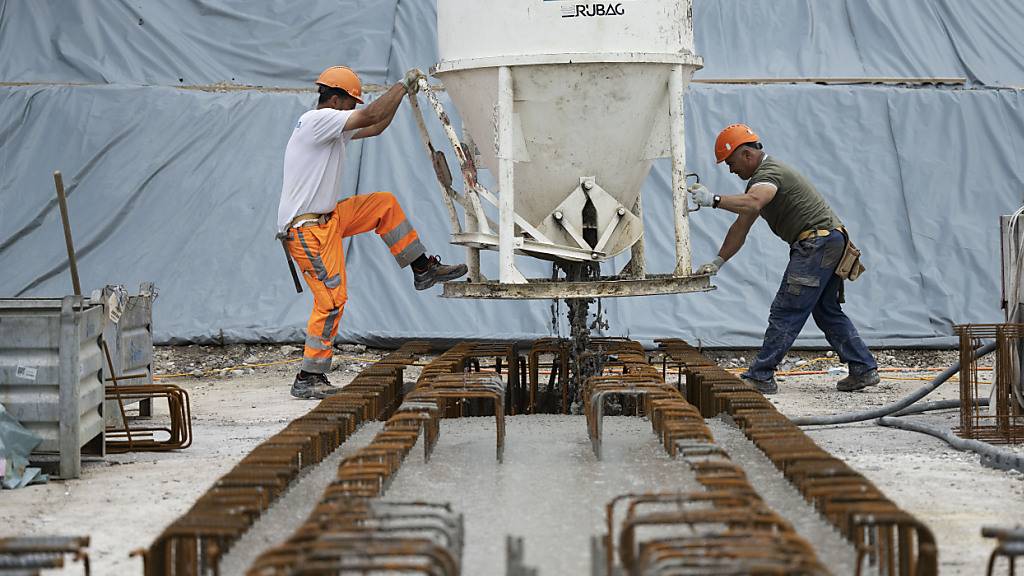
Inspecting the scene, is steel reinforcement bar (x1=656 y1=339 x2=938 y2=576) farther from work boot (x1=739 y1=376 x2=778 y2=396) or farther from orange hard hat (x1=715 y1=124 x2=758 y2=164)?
orange hard hat (x1=715 y1=124 x2=758 y2=164)

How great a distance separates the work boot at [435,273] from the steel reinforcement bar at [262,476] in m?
0.66

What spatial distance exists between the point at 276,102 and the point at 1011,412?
24.0ft

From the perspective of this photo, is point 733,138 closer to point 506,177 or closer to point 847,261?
point 847,261

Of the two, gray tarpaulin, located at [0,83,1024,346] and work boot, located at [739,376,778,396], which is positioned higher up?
gray tarpaulin, located at [0,83,1024,346]

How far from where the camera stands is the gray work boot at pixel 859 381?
9406 millimetres

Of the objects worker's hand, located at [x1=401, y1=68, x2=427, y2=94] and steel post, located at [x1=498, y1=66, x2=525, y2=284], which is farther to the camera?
worker's hand, located at [x1=401, y1=68, x2=427, y2=94]

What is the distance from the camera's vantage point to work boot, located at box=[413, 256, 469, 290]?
8906 mm

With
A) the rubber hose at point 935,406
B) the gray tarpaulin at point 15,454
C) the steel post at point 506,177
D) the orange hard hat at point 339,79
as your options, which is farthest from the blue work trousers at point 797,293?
the gray tarpaulin at point 15,454

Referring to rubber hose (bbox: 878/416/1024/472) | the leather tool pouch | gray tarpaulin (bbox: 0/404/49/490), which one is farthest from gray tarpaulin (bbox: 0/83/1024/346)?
gray tarpaulin (bbox: 0/404/49/490)

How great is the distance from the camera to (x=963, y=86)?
500 inches

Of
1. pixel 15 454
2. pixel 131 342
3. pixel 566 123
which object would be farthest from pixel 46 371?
pixel 566 123

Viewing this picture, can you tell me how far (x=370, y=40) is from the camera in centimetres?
1300

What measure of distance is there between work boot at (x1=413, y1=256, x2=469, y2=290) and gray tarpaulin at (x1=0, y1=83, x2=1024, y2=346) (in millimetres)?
2454

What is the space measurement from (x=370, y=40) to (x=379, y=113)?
16.3 ft
